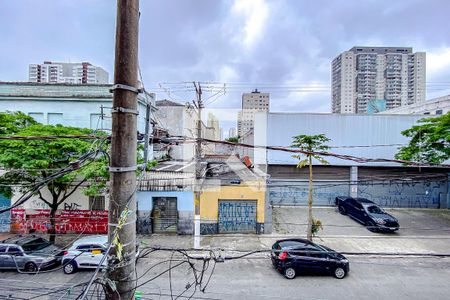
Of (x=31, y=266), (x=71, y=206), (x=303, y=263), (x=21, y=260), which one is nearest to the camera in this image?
(x=303, y=263)

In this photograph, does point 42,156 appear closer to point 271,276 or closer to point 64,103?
point 64,103

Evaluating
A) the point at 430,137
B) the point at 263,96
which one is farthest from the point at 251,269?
the point at 263,96

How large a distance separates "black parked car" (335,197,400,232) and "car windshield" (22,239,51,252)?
55.6 ft

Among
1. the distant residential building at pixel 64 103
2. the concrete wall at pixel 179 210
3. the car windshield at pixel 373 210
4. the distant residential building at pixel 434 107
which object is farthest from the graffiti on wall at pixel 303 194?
the distant residential building at pixel 434 107

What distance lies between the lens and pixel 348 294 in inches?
351

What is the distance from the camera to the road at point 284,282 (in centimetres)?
880

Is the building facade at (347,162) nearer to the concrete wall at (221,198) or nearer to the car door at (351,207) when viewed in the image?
the car door at (351,207)

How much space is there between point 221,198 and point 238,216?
151 cm

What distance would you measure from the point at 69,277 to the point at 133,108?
10354mm

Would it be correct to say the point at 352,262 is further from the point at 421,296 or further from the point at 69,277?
the point at 69,277

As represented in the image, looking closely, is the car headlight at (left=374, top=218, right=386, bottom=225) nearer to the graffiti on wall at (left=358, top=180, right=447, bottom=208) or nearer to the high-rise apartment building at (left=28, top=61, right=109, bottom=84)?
the graffiti on wall at (left=358, top=180, right=447, bottom=208)

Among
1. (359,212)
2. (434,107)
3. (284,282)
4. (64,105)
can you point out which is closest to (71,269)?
(284,282)

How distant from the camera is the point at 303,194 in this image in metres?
21.8

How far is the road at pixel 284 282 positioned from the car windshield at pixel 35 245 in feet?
→ 3.43
